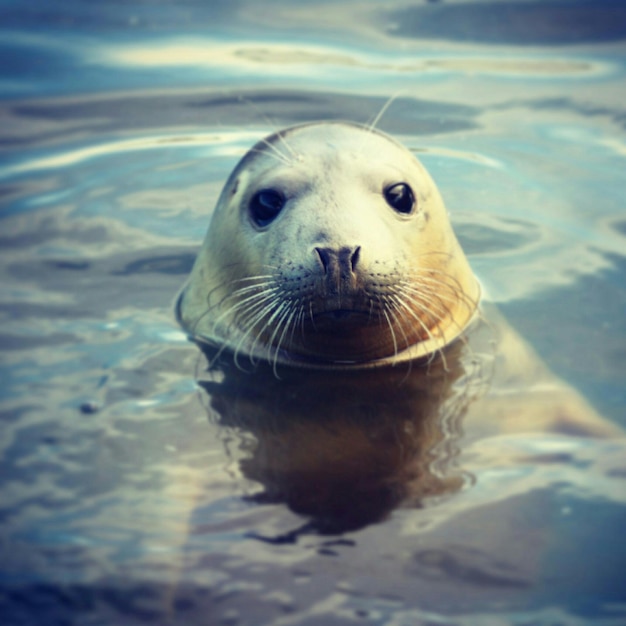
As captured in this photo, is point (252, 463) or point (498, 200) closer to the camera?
point (252, 463)

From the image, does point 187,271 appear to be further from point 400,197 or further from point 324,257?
point 324,257

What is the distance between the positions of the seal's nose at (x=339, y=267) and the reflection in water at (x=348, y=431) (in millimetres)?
538

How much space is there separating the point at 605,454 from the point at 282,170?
5.62 ft

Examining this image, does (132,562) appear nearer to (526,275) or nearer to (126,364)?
(126,364)

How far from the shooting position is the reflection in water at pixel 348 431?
3.30 meters

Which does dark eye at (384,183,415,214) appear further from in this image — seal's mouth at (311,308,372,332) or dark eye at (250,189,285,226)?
seal's mouth at (311,308,372,332)

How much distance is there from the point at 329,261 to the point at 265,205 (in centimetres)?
80

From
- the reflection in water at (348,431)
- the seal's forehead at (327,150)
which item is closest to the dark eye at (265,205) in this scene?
the seal's forehead at (327,150)

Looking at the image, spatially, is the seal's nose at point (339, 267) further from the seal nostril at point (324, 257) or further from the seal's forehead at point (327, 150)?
Answer: the seal's forehead at point (327, 150)

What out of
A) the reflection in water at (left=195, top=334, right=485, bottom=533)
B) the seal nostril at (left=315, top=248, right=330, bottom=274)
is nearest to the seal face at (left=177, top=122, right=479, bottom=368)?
the seal nostril at (left=315, top=248, right=330, bottom=274)

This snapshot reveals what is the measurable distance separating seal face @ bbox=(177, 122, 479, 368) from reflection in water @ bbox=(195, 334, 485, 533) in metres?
0.14

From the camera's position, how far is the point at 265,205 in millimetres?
4273

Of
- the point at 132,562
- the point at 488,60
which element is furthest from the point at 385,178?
the point at 488,60

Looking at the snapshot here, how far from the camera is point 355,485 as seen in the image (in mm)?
3359
